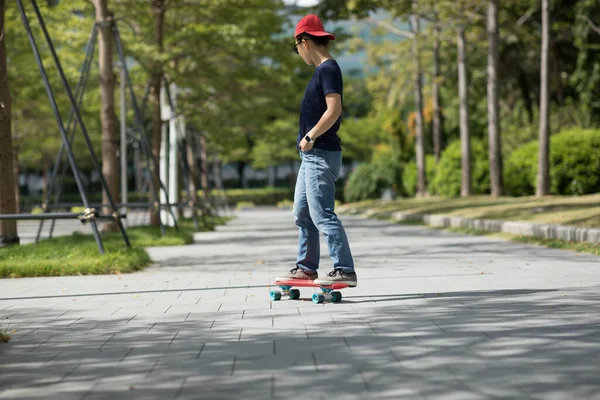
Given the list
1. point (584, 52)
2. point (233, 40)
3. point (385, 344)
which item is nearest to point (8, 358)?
point (385, 344)

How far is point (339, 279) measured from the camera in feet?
24.1

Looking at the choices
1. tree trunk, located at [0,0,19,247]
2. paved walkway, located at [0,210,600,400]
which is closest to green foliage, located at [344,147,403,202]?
tree trunk, located at [0,0,19,247]

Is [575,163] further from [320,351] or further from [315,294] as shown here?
[320,351]

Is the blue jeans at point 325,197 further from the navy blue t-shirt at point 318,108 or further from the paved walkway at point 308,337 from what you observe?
the paved walkway at point 308,337

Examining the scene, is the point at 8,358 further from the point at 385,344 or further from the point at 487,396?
the point at 487,396

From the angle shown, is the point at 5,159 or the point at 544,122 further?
the point at 544,122

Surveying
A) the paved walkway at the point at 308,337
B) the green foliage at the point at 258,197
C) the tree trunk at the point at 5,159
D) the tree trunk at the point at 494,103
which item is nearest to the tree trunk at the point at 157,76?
the tree trunk at the point at 5,159

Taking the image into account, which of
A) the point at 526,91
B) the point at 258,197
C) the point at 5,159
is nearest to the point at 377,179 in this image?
the point at 526,91

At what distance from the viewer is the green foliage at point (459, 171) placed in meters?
36.8

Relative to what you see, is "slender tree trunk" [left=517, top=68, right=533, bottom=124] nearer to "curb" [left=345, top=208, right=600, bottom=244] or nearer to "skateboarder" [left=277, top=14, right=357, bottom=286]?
"curb" [left=345, top=208, right=600, bottom=244]

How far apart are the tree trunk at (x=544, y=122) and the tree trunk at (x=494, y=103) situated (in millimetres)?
2560

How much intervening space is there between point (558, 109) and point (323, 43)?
34196 millimetres

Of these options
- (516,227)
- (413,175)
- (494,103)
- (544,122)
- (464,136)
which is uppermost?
(494,103)

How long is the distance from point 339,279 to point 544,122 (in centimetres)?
1905
